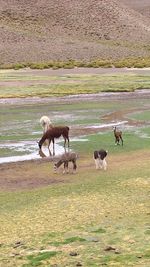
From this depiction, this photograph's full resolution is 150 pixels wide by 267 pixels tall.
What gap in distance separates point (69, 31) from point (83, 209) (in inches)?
4337

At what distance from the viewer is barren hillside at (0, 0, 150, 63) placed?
9950cm

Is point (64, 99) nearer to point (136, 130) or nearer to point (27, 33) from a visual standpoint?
point (136, 130)

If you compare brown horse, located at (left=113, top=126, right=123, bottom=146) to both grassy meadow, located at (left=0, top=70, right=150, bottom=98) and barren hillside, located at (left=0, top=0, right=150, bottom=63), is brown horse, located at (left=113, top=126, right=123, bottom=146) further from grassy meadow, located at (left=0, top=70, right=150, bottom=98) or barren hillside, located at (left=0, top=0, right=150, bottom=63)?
barren hillside, located at (left=0, top=0, right=150, bottom=63)

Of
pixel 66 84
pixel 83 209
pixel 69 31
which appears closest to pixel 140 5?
pixel 69 31

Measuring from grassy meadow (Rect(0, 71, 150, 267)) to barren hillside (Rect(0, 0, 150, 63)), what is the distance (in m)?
66.9

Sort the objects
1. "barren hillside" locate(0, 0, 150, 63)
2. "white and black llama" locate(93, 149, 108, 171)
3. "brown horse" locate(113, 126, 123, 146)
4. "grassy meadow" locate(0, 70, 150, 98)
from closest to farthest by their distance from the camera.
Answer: "white and black llama" locate(93, 149, 108, 171)
"brown horse" locate(113, 126, 123, 146)
"grassy meadow" locate(0, 70, 150, 98)
"barren hillside" locate(0, 0, 150, 63)

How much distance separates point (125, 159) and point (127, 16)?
4766 inches

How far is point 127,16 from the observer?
142 metres

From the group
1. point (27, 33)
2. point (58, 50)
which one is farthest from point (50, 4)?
point (58, 50)

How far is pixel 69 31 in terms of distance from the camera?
124 metres

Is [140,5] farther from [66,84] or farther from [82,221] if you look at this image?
[82,221]

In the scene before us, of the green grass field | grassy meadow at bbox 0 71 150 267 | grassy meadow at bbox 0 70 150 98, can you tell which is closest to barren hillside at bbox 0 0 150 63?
grassy meadow at bbox 0 70 150 98

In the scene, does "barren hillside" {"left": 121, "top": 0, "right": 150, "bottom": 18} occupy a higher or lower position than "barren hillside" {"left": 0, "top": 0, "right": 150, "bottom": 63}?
higher

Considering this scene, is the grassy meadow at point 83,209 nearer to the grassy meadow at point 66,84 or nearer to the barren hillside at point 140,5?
the grassy meadow at point 66,84
